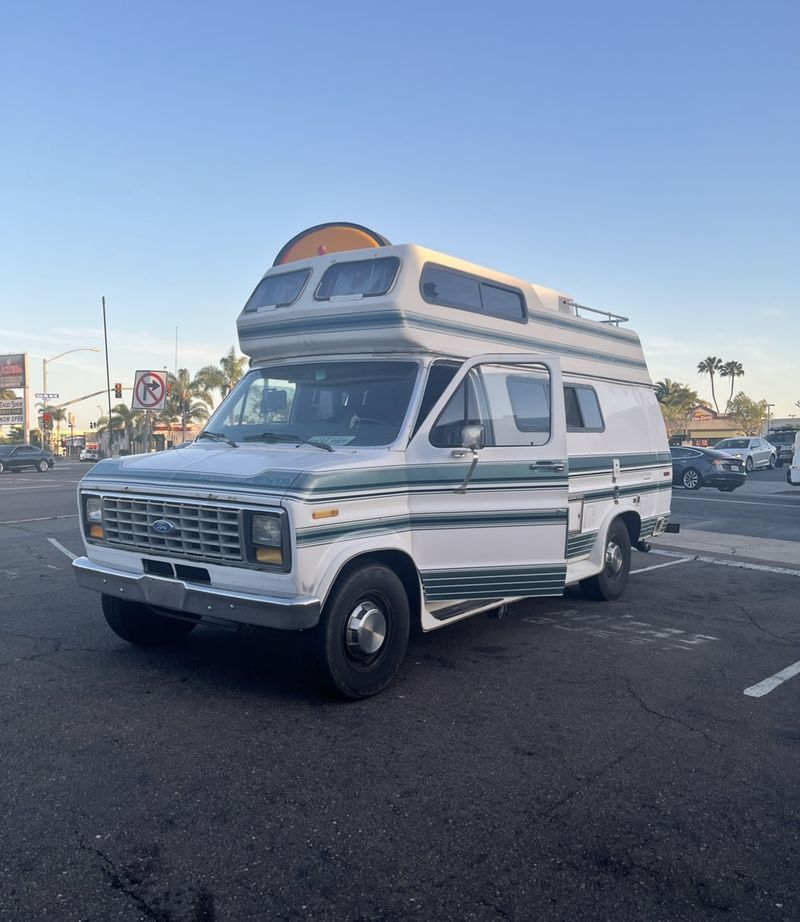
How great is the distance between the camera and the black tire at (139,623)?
5754mm

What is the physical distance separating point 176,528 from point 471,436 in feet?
6.29

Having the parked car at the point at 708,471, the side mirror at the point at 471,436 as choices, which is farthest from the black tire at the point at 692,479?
the side mirror at the point at 471,436

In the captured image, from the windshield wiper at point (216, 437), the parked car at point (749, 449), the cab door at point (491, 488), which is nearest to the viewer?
the cab door at point (491, 488)

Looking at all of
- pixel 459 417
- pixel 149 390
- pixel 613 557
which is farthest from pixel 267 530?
pixel 149 390

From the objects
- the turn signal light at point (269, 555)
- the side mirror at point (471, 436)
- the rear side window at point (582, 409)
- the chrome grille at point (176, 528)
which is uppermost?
the rear side window at point (582, 409)

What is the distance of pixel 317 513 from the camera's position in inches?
174

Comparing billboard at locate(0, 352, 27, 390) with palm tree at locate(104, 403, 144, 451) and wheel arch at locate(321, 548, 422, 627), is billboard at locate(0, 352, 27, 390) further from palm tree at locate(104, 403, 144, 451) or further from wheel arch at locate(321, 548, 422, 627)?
wheel arch at locate(321, 548, 422, 627)

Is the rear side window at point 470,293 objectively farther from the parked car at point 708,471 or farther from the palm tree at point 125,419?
the palm tree at point 125,419

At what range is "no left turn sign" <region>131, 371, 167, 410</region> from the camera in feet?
51.8

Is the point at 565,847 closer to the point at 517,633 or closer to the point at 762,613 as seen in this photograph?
the point at 517,633

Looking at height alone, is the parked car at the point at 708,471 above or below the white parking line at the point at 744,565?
above

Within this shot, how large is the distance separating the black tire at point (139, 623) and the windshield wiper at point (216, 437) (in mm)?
1272

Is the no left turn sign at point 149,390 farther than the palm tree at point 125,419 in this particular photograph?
No

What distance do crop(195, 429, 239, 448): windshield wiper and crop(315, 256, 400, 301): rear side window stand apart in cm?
123
